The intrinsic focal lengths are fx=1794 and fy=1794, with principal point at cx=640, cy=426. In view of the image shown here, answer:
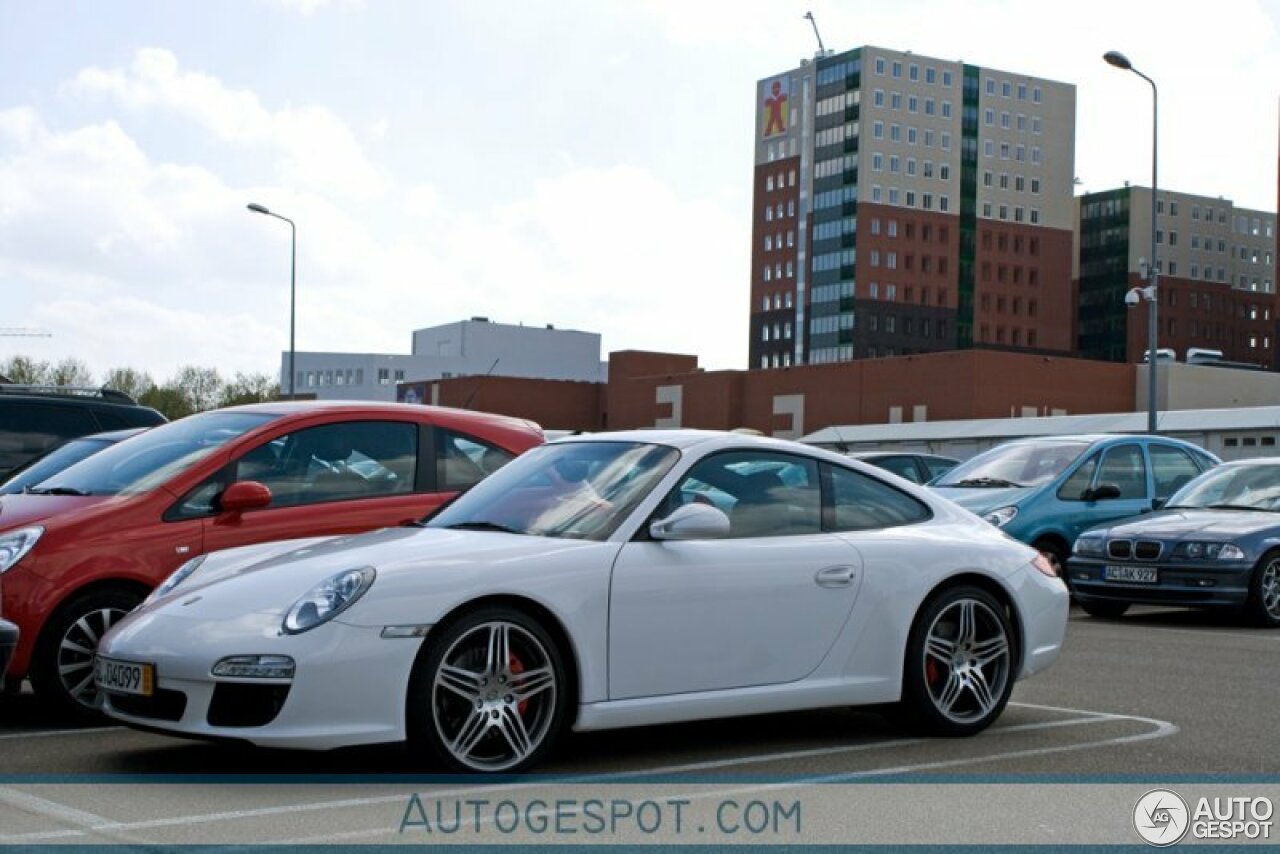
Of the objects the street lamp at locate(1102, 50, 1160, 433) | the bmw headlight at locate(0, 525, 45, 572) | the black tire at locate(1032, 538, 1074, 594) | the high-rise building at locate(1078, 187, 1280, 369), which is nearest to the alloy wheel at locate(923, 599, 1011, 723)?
the bmw headlight at locate(0, 525, 45, 572)

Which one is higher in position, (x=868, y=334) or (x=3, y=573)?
(x=868, y=334)

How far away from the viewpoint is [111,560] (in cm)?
837

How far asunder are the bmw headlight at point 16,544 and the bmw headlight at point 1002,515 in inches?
395

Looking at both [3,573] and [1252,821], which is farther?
[3,573]

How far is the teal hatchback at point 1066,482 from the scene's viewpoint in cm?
1658

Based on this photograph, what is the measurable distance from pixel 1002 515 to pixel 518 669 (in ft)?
34.5

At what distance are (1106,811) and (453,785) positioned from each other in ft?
7.46

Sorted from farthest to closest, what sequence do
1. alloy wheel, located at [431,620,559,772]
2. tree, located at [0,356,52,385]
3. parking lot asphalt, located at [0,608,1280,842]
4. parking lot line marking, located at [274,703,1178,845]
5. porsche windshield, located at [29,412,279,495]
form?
1. tree, located at [0,356,52,385]
2. porsche windshield, located at [29,412,279,495]
3. alloy wheel, located at [431,620,559,772]
4. parking lot asphalt, located at [0,608,1280,842]
5. parking lot line marking, located at [274,703,1178,845]

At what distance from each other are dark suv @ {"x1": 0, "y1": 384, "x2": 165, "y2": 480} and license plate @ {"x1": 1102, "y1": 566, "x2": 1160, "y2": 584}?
7.93 metres

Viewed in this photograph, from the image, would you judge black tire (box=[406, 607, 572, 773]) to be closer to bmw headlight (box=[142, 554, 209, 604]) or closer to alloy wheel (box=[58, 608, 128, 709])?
bmw headlight (box=[142, 554, 209, 604])

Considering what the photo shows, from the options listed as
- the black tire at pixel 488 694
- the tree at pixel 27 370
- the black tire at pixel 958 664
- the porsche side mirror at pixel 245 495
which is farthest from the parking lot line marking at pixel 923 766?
the tree at pixel 27 370

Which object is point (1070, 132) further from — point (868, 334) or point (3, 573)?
point (3, 573)

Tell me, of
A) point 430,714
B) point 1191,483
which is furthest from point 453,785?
point 1191,483

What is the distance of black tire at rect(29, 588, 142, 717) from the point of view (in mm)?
8164
